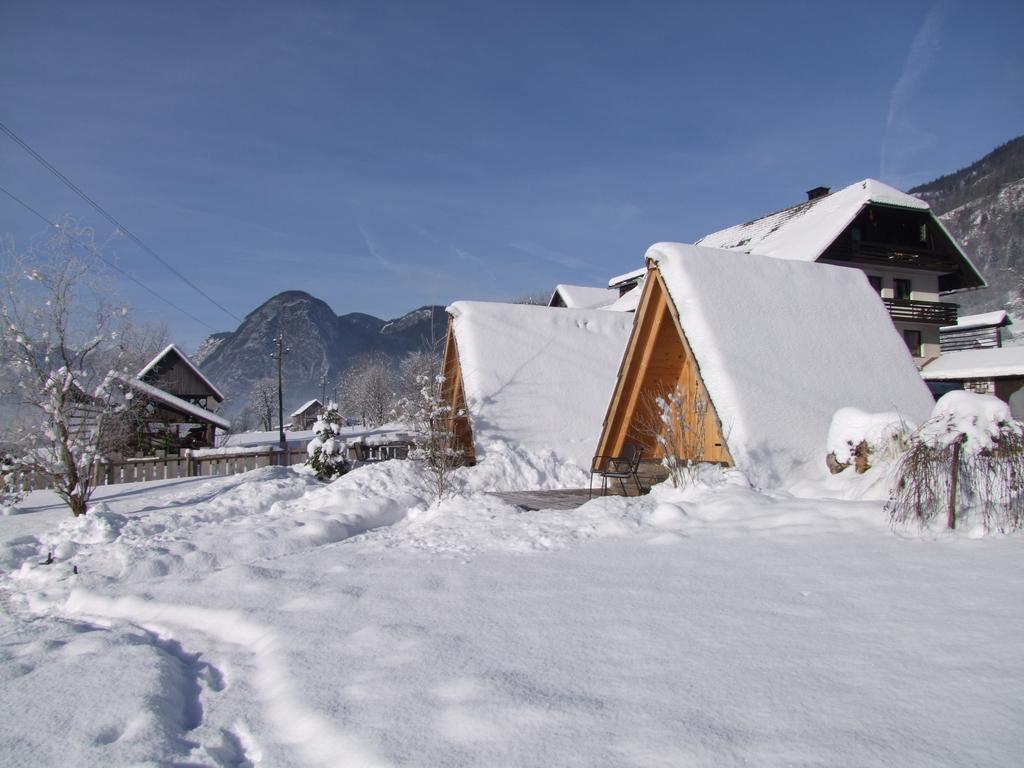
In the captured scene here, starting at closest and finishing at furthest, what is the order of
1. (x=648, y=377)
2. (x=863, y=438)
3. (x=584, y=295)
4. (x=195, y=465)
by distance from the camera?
(x=863, y=438) < (x=648, y=377) < (x=195, y=465) < (x=584, y=295)

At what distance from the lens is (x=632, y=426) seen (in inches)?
451

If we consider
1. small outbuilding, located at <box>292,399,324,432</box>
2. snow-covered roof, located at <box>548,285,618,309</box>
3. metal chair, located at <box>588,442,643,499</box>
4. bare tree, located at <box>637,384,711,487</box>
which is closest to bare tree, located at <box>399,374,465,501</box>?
metal chair, located at <box>588,442,643,499</box>

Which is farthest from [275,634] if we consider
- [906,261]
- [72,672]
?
[906,261]

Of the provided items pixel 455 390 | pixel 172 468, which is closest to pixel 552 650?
pixel 455 390

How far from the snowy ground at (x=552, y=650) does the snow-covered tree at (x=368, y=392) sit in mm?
51201

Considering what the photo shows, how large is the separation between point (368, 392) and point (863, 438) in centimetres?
6299

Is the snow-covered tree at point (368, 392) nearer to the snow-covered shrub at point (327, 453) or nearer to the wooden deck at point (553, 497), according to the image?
the snow-covered shrub at point (327, 453)

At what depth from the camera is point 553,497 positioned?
33.2 feet

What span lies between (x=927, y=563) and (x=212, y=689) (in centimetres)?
440

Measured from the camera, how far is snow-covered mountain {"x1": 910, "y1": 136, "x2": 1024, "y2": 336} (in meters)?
95.4

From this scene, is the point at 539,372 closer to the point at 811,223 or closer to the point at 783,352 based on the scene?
the point at 783,352

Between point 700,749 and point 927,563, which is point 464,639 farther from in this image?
point 927,563

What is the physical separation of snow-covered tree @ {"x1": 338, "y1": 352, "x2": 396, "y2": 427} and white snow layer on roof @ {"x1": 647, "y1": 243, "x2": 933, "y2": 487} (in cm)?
4805

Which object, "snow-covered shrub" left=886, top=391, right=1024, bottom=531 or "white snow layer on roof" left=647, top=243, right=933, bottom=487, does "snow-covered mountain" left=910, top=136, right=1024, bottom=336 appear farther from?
"snow-covered shrub" left=886, top=391, right=1024, bottom=531
